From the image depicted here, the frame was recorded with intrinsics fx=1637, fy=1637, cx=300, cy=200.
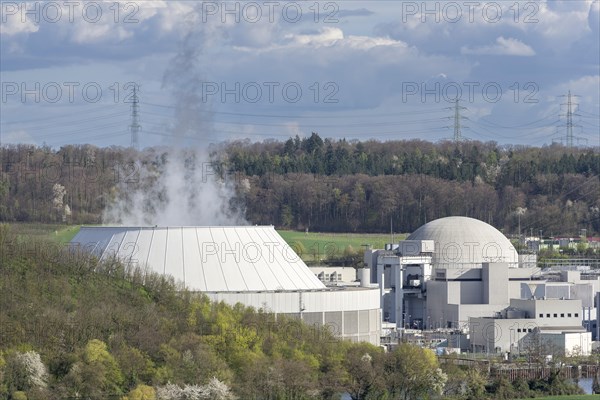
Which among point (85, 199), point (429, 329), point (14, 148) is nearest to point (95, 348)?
point (429, 329)

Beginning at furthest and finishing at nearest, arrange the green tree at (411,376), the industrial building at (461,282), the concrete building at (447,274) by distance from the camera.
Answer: the concrete building at (447,274)
the industrial building at (461,282)
the green tree at (411,376)

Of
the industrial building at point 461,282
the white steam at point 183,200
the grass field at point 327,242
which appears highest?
the white steam at point 183,200

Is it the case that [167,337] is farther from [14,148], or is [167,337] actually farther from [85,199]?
[14,148]

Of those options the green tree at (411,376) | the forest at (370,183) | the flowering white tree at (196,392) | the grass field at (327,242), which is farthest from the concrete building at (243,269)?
the grass field at (327,242)

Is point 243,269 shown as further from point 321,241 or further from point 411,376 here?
point 321,241

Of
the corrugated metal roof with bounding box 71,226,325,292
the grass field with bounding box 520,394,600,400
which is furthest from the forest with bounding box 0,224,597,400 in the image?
the corrugated metal roof with bounding box 71,226,325,292

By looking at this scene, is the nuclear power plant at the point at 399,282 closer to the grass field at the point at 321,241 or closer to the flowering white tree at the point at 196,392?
the flowering white tree at the point at 196,392
